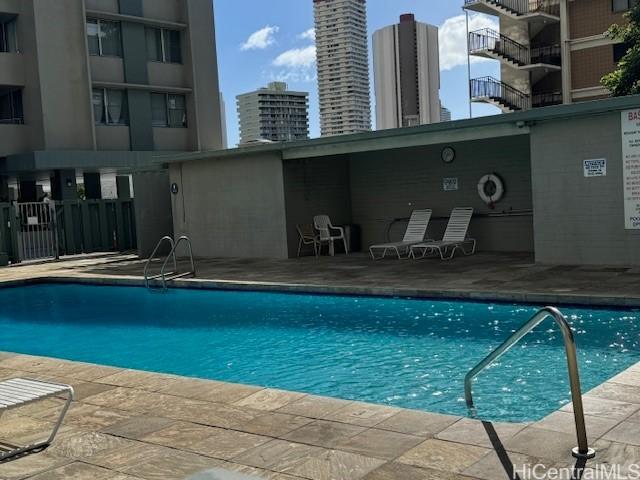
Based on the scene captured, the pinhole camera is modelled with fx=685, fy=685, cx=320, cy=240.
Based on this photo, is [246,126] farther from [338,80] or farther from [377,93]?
[338,80]

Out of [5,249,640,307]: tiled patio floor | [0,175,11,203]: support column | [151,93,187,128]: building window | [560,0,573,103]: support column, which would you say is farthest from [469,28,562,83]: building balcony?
[0,175,11,203]: support column

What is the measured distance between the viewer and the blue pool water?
6016 mm

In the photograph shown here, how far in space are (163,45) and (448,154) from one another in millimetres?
17181

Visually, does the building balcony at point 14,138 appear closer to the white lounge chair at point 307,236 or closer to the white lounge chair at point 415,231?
the white lounge chair at point 307,236

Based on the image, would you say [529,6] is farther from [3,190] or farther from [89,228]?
[3,190]

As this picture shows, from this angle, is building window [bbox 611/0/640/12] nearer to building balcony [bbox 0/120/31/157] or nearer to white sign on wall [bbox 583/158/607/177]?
white sign on wall [bbox 583/158/607/177]

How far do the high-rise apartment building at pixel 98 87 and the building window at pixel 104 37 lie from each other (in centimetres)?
4

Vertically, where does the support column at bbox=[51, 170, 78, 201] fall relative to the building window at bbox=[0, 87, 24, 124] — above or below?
below

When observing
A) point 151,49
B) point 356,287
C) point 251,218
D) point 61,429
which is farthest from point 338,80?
point 61,429

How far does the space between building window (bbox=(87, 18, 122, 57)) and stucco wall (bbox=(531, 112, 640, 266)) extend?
19.8 meters

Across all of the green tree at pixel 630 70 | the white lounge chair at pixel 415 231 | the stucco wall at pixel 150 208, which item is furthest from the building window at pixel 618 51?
the stucco wall at pixel 150 208

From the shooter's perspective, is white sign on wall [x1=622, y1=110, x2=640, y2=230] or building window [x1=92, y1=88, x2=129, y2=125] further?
building window [x1=92, y1=88, x2=129, y2=125]

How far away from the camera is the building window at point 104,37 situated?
26094mm

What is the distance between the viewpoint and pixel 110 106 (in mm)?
26688
